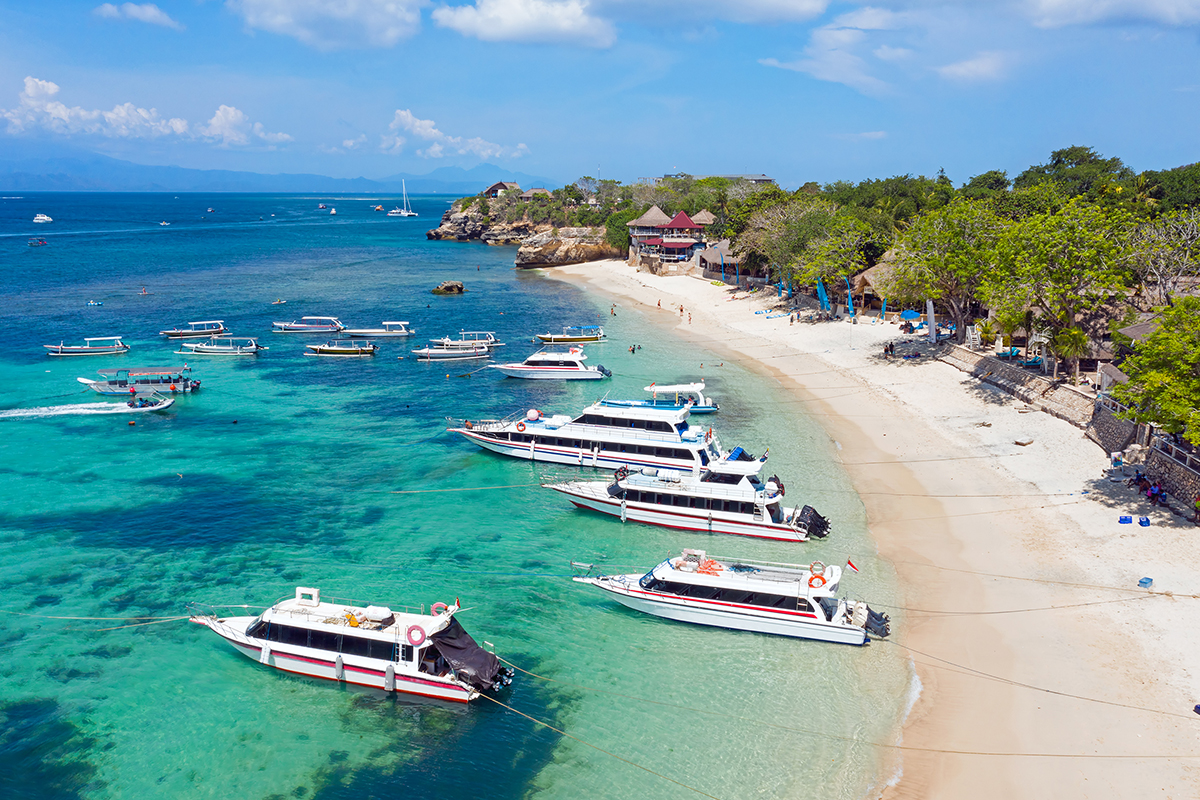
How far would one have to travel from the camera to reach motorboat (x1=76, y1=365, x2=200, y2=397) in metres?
56.0

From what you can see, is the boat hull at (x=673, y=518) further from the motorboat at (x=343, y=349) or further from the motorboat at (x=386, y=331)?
the motorboat at (x=386, y=331)

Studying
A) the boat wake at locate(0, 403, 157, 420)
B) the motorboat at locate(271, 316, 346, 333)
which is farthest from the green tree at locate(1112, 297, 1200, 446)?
the motorboat at locate(271, 316, 346, 333)

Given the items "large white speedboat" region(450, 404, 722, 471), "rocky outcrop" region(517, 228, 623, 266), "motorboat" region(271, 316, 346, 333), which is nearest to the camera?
"large white speedboat" region(450, 404, 722, 471)

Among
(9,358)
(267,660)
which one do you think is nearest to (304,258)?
(9,358)

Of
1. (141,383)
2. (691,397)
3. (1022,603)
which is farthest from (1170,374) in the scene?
(141,383)

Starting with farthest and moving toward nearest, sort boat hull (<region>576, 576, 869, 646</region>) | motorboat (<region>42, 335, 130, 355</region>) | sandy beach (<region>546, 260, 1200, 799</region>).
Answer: motorboat (<region>42, 335, 130, 355</region>)
boat hull (<region>576, 576, 869, 646</region>)
sandy beach (<region>546, 260, 1200, 799</region>)

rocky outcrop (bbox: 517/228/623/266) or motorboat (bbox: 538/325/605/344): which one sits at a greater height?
rocky outcrop (bbox: 517/228/623/266)

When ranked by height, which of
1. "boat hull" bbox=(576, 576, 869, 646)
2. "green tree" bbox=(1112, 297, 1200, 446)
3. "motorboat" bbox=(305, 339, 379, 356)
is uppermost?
"green tree" bbox=(1112, 297, 1200, 446)

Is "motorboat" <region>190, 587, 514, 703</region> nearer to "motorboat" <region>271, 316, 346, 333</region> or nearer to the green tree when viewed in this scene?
the green tree

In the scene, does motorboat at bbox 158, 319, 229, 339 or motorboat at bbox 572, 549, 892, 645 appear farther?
motorboat at bbox 158, 319, 229, 339

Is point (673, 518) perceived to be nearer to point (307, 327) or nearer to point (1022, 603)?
point (1022, 603)

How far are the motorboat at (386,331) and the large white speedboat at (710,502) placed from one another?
49178 millimetres

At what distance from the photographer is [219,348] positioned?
71.8 m

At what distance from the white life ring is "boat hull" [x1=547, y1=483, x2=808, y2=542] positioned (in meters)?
14.2
